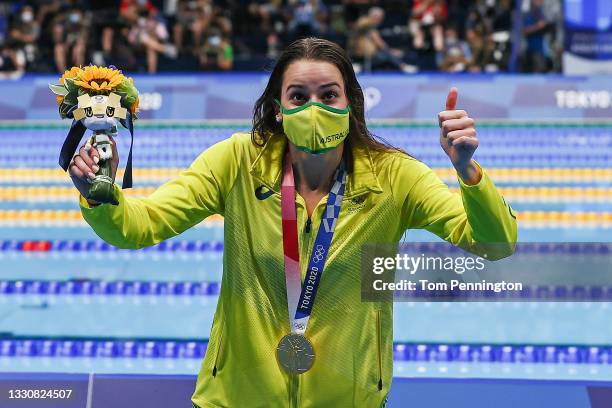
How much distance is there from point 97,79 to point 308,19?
380 inches

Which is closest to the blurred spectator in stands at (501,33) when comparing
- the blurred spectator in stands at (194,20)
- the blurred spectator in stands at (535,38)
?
the blurred spectator in stands at (535,38)

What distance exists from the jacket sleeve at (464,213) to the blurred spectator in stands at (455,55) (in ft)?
28.4

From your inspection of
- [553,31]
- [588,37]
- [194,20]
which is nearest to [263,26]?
[194,20]

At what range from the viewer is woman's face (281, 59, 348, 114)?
6.14 feet

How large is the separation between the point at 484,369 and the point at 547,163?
160 inches

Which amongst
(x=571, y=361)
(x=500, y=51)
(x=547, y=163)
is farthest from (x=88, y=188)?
(x=500, y=51)

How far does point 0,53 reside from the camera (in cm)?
1130

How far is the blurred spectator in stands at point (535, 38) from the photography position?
32.9 feet

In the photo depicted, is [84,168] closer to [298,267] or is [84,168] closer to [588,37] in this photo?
[298,267]

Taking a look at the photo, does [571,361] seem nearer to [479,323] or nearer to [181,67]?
[479,323]

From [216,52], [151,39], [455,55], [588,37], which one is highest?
[588,37]

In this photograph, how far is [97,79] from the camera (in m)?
1.75

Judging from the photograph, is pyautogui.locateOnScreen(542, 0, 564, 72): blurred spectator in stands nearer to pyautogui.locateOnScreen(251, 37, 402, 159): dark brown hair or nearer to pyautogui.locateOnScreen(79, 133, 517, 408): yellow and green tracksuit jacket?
pyautogui.locateOnScreen(251, 37, 402, 159): dark brown hair

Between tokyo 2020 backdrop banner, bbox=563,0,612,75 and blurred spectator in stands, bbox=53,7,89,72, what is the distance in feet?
18.7
